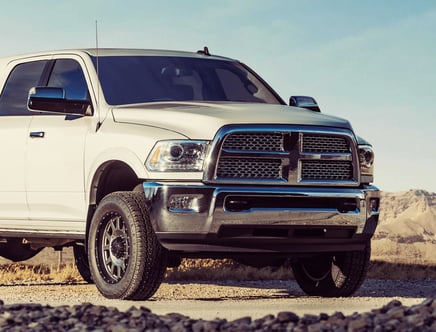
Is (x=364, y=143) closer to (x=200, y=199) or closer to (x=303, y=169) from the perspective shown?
(x=303, y=169)

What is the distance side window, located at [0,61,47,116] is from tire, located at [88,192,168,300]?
84.5 inches

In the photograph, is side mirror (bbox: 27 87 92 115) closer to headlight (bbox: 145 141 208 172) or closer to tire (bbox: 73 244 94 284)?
headlight (bbox: 145 141 208 172)

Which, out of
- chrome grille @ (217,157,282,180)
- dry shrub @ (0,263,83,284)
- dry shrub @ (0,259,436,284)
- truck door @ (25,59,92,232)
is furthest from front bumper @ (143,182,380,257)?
dry shrub @ (0,263,83,284)

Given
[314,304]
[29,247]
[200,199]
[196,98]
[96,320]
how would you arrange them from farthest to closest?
[29,247]
[196,98]
[314,304]
[200,199]
[96,320]

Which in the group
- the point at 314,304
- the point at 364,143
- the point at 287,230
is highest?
the point at 364,143

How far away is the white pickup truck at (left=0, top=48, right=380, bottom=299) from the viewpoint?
28.0ft

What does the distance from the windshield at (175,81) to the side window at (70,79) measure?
25 cm

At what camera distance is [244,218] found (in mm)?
8477

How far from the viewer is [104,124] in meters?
9.33

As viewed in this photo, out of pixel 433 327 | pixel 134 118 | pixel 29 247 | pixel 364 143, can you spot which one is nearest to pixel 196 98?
pixel 134 118

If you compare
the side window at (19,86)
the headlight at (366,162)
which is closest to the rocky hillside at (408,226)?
the headlight at (366,162)

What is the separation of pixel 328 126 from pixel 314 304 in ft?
5.20

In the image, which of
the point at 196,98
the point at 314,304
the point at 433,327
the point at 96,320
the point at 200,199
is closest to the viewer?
the point at 433,327

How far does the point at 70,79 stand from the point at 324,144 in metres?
2.74
